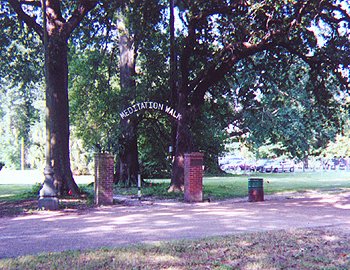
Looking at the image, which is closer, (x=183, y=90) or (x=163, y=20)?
(x=183, y=90)

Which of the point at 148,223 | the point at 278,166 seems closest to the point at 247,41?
the point at 148,223

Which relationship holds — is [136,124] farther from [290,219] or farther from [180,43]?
[290,219]

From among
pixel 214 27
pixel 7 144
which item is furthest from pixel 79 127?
pixel 7 144

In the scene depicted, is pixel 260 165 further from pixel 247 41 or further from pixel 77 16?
pixel 77 16

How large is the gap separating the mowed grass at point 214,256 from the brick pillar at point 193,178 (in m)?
7.55

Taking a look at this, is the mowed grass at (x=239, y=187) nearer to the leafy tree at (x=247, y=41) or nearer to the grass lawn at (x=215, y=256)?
the leafy tree at (x=247, y=41)

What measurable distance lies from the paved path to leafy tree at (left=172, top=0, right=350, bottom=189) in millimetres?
6077

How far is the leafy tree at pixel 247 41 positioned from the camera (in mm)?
16125

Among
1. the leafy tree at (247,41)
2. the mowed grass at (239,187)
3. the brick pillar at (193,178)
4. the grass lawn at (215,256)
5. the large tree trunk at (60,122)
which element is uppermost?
the leafy tree at (247,41)

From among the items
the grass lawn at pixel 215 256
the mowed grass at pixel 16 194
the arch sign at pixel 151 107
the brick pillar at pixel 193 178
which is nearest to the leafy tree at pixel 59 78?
the mowed grass at pixel 16 194

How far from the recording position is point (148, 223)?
401 inches

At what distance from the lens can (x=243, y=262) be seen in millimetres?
6238

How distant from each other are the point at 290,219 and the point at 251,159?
179 ft

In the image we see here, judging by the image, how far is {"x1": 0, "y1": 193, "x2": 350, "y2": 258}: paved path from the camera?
26.1ft
